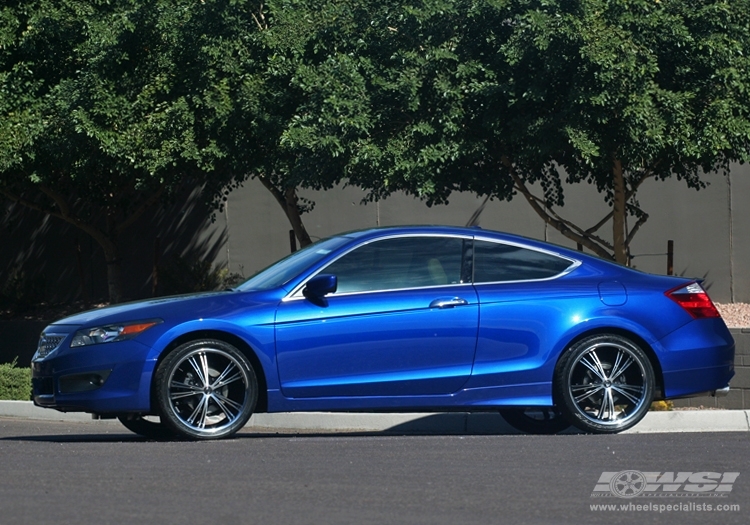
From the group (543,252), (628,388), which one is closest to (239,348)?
(543,252)

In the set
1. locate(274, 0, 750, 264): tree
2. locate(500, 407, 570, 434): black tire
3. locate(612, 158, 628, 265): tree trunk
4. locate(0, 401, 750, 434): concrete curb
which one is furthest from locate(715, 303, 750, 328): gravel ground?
locate(500, 407, 570, 434): black tire

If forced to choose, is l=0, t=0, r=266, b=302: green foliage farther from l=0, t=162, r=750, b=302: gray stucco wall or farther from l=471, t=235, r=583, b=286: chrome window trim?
l=471, t=235, r=583, b=286: chrome window trim

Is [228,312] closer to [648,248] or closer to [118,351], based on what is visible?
[118,351]

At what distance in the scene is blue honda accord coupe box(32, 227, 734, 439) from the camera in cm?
779

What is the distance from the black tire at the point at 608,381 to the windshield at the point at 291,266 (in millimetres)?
1860

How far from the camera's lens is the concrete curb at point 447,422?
930cm

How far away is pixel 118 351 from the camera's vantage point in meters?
7.70

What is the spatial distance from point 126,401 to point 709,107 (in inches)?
304

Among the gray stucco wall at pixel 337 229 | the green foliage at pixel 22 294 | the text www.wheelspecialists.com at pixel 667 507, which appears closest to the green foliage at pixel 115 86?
the gray stucco wall at pixel 337 229

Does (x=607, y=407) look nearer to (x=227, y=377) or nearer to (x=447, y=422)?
(x=447, y=422)

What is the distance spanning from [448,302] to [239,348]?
147cm

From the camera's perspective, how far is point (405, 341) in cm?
792

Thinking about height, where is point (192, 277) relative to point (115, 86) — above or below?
below

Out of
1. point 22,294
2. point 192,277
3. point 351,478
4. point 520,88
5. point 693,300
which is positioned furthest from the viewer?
point 22,294
